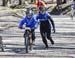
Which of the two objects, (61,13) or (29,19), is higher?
(29,19)

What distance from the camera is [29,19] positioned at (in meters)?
13.9

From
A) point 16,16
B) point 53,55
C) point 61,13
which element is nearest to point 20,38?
point 53,55

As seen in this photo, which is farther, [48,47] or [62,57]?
[48,47]

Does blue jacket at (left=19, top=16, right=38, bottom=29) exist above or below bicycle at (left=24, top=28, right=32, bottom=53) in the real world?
above

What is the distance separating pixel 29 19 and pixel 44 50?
1.37m

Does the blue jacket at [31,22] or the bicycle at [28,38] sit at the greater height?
the blue jacket at [31,22]

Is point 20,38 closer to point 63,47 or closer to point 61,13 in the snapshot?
point 63,47

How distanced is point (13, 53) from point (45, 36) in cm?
153

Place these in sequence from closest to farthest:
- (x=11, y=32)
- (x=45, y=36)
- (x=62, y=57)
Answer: (x=62, y=57)
(x=45, y=36)
(x=11, y=32)

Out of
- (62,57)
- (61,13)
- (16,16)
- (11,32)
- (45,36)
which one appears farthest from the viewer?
(61,13)

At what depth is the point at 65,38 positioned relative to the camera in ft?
61.2

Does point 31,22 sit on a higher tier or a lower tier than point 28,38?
higher

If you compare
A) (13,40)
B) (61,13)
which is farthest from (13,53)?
(61,13)

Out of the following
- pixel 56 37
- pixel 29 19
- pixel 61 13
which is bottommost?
pixel 61 13
